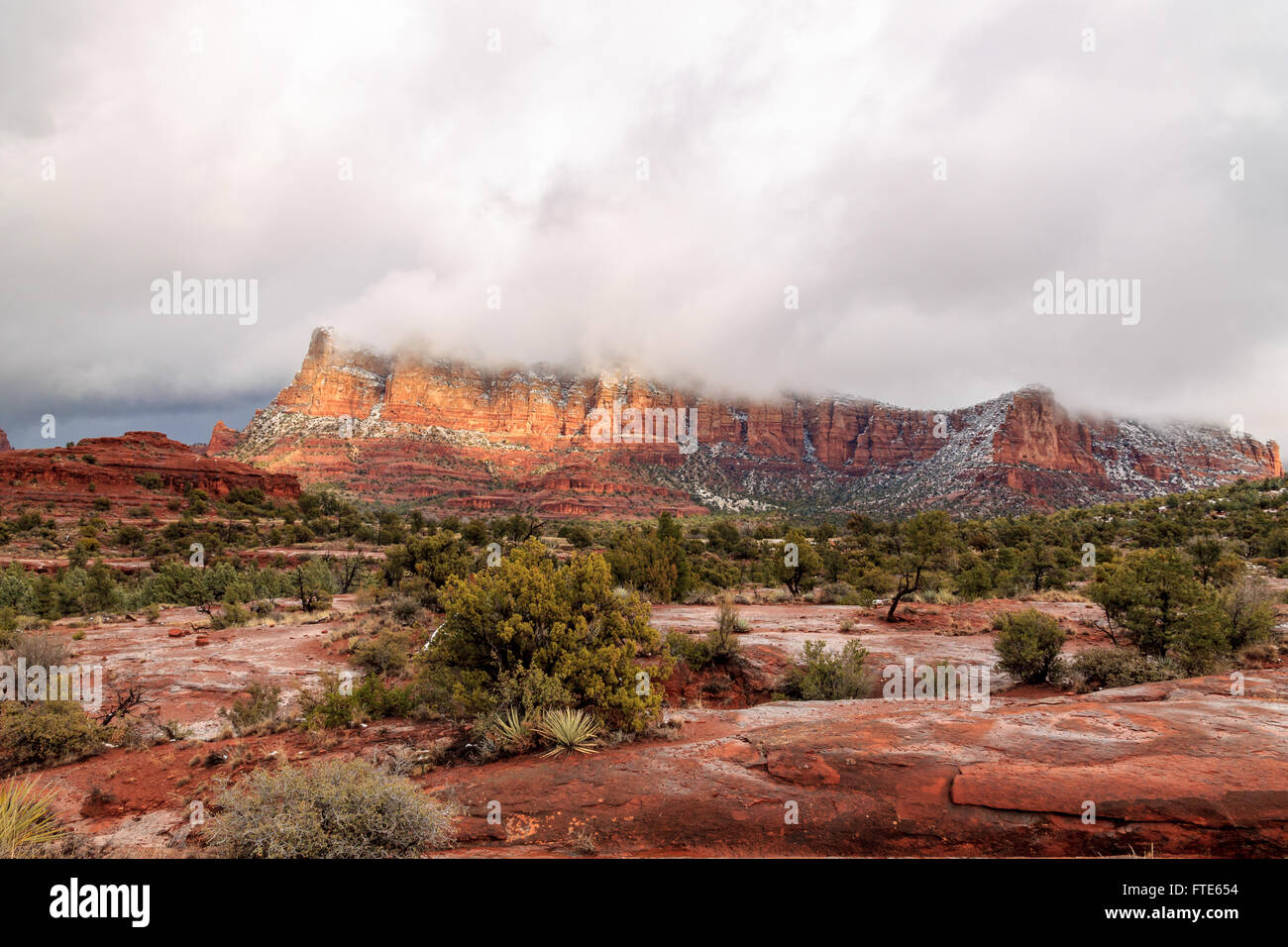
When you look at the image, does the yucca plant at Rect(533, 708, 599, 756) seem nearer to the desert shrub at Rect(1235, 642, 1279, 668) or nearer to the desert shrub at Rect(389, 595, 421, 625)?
the desert shrub at Rect(389, 595, 421, 625)

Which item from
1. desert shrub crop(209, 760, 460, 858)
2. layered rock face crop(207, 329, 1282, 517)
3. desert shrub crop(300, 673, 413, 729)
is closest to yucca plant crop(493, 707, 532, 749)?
desert shrub crop(209, 760, 460, 858)

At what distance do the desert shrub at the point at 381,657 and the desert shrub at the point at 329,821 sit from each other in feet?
26.1

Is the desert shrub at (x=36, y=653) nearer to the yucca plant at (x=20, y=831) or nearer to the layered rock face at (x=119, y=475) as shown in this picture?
the yucca plant at (x=20, y=831)

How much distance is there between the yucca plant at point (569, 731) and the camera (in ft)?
23.5

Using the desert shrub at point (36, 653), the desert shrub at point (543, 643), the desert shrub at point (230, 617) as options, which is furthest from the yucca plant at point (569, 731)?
the desert shrub at point (230, 617)

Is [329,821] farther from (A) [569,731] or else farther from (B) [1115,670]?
(B) [1115,670]

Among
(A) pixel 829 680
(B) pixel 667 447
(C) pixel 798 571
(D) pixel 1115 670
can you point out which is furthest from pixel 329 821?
(B) pixel 667 447

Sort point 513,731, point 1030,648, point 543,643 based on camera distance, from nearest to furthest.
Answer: point 513,731 → point 543,643 → point 1030,648

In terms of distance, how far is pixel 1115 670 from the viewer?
10.1 metres

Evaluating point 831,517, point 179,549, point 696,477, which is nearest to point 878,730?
point 179,549

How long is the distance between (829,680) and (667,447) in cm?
12023

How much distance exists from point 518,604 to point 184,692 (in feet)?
30.3

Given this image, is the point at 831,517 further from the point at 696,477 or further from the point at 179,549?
the point at 179,549
